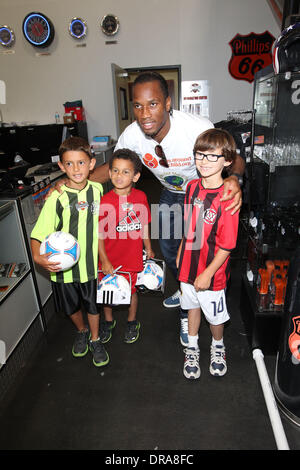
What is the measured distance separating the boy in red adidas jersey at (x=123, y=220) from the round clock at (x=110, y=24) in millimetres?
4583

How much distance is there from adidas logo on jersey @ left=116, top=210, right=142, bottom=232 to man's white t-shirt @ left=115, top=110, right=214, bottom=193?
1.16ft

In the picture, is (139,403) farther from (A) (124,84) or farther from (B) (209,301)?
(A) (124,84)

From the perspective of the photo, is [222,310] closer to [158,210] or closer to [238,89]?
[158,210]

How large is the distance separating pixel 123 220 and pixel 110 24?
4878 millimetres

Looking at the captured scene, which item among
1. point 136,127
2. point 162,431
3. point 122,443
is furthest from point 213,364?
point 136,127

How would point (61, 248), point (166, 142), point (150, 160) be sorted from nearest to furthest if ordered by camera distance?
point (61, 248) → point (166, 142) → point (150, 160)

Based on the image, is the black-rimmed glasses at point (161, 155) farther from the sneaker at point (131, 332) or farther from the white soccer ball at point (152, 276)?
the sneaker at point (131, 332)

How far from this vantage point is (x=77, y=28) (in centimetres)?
518

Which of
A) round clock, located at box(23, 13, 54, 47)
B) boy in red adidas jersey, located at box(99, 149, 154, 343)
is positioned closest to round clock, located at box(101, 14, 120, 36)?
round clock, located at box(23, 13, 54, 47)

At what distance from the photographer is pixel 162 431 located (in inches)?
57.6

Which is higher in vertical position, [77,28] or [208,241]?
[77,28]

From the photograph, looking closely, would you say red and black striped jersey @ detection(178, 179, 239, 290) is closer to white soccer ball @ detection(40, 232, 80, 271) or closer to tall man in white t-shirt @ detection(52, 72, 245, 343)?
tall man in white t-shirt @ detection(52, 72, 245, 343)

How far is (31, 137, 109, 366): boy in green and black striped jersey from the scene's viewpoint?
63.2 inches

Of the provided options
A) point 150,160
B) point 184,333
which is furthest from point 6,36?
point 184,333
